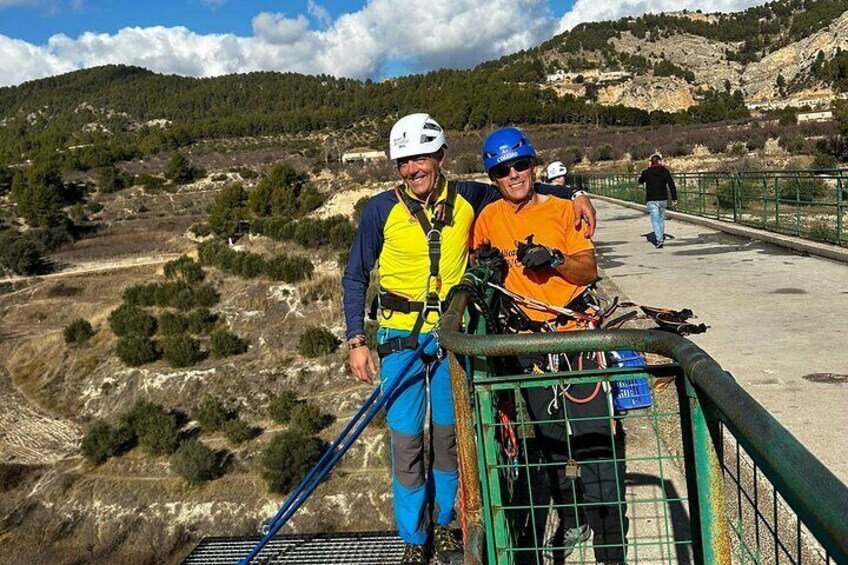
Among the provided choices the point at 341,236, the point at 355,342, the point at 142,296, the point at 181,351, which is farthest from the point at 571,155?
the point at 355,342

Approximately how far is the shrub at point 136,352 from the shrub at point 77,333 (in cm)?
451

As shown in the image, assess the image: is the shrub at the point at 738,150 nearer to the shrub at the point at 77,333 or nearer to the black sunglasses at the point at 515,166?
the shrub at the point at 77,333

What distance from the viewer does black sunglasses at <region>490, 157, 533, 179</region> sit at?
316 cm

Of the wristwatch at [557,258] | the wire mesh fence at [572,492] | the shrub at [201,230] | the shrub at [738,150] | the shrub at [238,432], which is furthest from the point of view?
the shrub at [201,230]

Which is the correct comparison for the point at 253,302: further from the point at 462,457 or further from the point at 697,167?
the point at 462,457

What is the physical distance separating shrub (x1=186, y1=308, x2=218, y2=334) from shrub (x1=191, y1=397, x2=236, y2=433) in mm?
8358

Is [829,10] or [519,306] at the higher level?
[829,10]

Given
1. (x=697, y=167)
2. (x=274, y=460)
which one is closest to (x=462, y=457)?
(x=274, y=460)

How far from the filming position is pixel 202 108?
119688 millimetres

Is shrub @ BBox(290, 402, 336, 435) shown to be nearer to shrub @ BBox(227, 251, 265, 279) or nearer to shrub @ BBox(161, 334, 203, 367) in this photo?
shrub @ BBox(161, 334, 203, 367)

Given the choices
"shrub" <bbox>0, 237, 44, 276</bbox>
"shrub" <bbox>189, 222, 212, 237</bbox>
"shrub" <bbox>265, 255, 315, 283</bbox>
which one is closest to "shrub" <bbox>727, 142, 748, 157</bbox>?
"shrub" <bbox>265, 255, 315, 283</bbox>

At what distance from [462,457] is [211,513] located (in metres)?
15.2

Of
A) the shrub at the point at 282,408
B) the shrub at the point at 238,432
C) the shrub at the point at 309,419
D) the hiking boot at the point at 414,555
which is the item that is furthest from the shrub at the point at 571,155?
the hiking boot at the point at 414,555

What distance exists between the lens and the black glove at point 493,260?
3.01 meters
